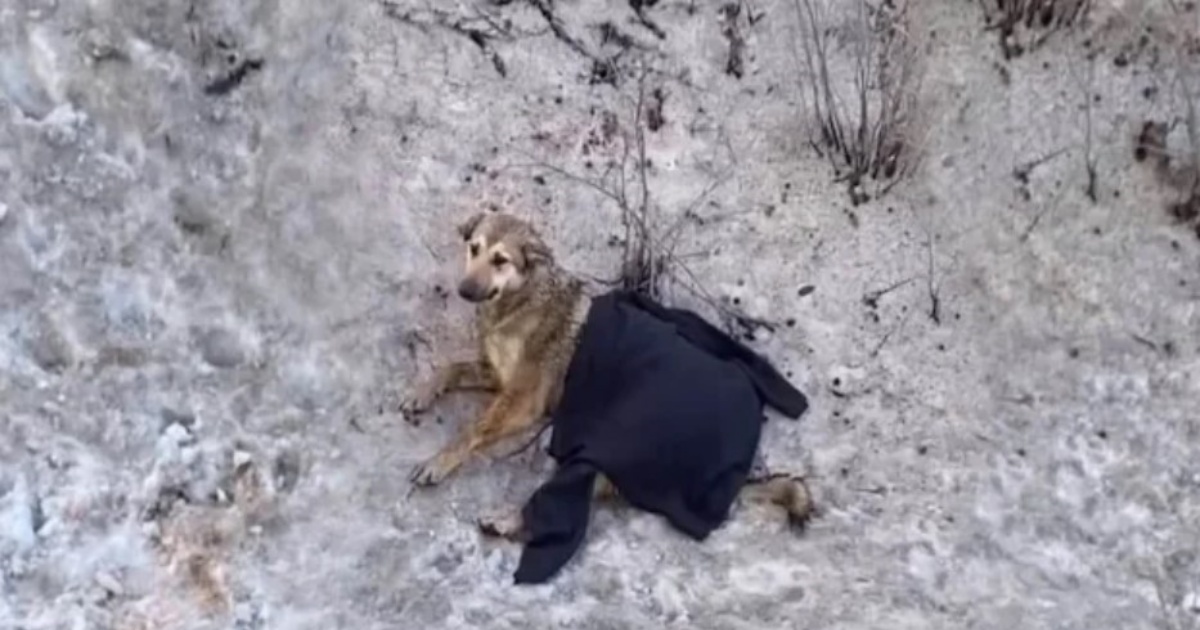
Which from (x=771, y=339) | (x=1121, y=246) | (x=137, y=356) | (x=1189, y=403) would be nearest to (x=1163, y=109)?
(x=1121, y=246)

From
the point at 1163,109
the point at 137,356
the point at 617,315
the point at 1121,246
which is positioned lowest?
the point at 137,356

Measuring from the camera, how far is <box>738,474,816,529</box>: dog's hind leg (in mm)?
4945

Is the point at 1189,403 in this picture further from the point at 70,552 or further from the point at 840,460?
Answer: the point at 70,552

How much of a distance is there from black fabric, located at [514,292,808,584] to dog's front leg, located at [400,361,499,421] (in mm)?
249

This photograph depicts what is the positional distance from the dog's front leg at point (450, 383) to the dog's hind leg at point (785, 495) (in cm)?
71

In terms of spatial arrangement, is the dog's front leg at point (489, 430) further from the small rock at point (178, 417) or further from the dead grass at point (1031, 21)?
the dead grass at point (1031, 21)

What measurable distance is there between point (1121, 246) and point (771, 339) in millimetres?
988

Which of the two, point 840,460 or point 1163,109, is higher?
point 1163,109

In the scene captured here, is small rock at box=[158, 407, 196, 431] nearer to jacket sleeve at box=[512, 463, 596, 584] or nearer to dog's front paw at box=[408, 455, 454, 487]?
dog's front paw at box=[408, 455, 454, 487]

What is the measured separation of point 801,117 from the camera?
18.8 feet

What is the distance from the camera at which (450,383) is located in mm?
5234

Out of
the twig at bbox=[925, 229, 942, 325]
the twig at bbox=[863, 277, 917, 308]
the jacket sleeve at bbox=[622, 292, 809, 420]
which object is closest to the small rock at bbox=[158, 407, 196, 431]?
the jacket sleeve at bbox=[622, 292, 809, 420]

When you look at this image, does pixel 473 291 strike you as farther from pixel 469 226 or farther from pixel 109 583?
pixel 109 583

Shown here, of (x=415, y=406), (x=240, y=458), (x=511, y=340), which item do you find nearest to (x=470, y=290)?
(x=511, y=340)
